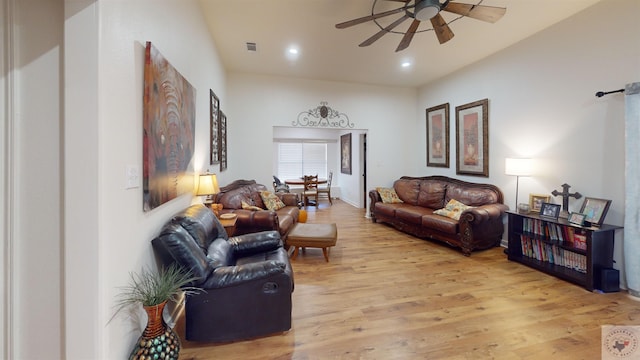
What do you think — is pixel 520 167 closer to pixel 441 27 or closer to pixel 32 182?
pixel 441 27

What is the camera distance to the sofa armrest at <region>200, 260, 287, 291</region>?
1778 millimetres

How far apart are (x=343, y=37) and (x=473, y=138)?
9.69 ft

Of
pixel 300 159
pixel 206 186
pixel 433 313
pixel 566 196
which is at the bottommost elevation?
pixel 433 313

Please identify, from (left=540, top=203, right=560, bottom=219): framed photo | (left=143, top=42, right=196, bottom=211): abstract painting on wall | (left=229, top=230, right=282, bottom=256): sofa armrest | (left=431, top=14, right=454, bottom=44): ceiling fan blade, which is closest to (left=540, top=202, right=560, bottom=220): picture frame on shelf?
(left=540, top=203, right=560, bottom=219): framed photo

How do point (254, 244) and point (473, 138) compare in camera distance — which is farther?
point (473, 138)

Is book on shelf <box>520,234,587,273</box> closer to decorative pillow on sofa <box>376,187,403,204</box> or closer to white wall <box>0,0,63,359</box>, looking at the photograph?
decorative pillow on sofa <box>376,187,403,204</box>

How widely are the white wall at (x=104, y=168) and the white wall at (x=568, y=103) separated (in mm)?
4470

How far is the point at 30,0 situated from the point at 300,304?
8.54ft

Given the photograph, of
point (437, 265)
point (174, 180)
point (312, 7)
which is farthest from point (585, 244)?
point (174, 180)

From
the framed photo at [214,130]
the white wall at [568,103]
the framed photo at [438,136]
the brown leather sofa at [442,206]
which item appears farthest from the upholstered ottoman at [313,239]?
the framed photo at [438,136]

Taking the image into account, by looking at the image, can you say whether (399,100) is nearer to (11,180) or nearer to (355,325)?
Result: (355,325)

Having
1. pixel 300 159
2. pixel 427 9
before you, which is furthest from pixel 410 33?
pixel 300 159

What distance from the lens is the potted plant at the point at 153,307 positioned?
1.40m

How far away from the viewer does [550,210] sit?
3.18m
